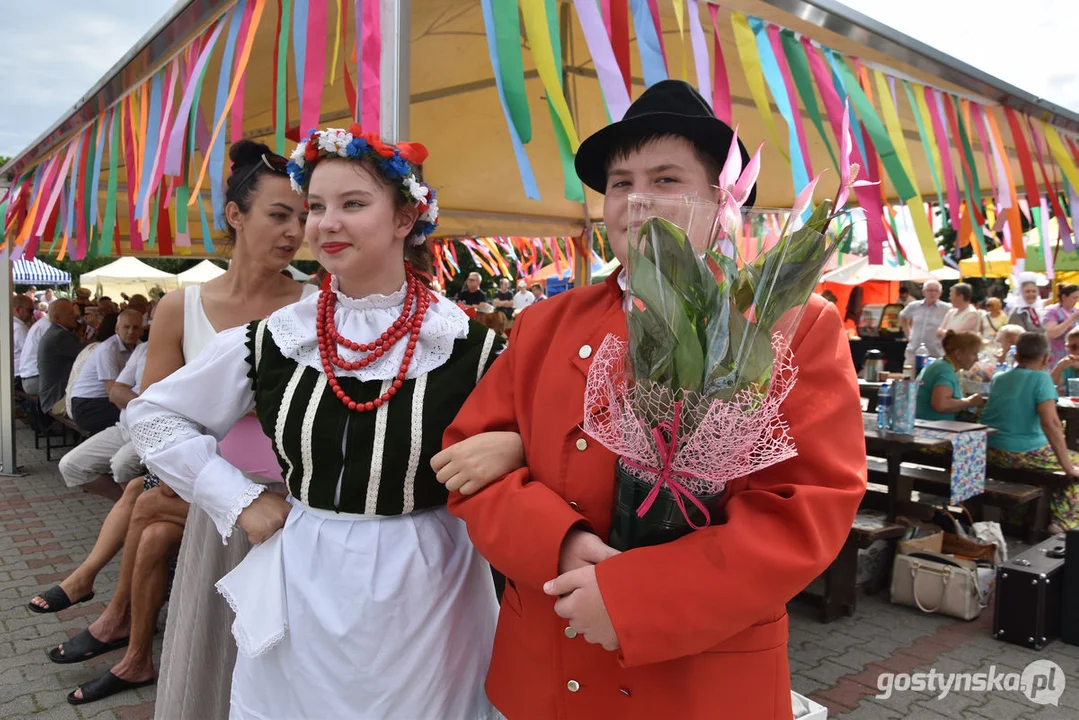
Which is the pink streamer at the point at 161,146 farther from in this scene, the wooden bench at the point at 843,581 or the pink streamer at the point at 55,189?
the wooden bench at the point at 843,581

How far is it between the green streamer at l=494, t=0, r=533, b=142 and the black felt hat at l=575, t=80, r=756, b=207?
549 millimetres

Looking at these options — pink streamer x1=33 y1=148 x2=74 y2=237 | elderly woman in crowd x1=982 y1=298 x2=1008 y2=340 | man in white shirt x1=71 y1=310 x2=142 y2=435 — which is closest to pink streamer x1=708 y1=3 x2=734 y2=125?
pink streamer x1=33 y1=148 x2=74 y2=237

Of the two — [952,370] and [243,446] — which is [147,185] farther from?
[952,370]

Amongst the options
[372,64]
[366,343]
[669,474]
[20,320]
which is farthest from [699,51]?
[20,320]

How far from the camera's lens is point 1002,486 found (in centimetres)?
520

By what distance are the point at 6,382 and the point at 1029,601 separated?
Result: 839 cm

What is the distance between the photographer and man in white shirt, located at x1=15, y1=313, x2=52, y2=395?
8.47 m

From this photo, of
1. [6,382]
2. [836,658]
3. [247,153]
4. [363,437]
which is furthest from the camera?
[6,382]

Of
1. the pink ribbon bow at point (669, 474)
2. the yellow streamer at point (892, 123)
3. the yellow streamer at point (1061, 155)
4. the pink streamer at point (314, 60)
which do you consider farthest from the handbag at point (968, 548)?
the pink streamer at point (314, 60)

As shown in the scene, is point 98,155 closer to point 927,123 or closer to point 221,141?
point 221,141

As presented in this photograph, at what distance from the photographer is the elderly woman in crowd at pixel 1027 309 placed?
9.53 meters

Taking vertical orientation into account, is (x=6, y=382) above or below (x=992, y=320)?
below

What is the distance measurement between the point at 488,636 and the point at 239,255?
4.73ft

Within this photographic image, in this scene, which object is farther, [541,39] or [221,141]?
[221,141]
